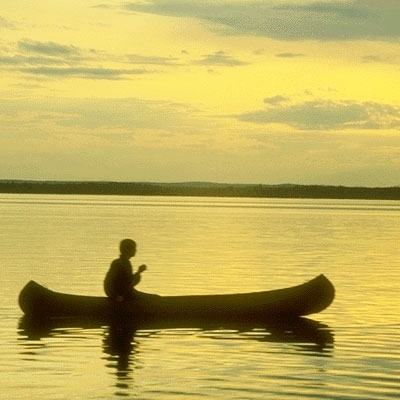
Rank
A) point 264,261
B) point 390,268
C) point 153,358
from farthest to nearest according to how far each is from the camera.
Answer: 1. point 264,261
2. point 390,268
3. point 153,358

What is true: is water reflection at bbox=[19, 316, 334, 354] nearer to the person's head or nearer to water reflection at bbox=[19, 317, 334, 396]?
water reflection at bbox=[19, 317, 334, 396]

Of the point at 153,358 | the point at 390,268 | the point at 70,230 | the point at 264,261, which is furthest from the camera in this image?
the point at 70,230

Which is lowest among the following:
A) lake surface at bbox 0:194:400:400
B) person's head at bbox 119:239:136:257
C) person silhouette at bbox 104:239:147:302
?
lake surface at bbox 0:194:400:400

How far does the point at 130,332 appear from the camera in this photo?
2159cm

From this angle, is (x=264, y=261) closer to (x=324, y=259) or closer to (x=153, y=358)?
(x=324, y=259)

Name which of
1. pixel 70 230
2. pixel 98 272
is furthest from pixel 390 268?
pixel 70 230

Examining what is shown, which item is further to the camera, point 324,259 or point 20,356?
point 324,259

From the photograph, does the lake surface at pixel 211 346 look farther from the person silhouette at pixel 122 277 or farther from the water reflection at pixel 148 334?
the person silhouette at pixel 122 277

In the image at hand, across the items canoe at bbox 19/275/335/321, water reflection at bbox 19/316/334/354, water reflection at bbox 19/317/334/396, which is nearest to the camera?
water reflection at bbox 19/317/334/396

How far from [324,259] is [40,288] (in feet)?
69.1

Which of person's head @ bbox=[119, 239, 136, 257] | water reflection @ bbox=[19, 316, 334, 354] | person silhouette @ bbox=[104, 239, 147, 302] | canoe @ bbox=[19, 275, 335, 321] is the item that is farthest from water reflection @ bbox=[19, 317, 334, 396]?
person's head @ bbox=[119, 239, 136, 257]

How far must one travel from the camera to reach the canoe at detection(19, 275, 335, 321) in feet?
74.8

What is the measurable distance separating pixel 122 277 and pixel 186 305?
145cm

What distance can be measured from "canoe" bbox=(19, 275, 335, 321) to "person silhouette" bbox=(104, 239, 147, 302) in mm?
165
